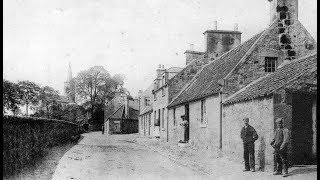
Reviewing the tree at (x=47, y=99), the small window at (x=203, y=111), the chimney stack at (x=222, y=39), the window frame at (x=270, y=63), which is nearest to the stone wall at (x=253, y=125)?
the window frame at (x=270, y=63)

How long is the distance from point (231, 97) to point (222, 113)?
0.89 meters

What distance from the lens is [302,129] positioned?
1249cm

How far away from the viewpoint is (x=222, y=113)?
16688 millimetres

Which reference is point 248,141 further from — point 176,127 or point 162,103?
point 162,103

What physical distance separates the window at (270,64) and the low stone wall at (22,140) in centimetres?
1108

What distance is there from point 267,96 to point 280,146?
209 centimetres

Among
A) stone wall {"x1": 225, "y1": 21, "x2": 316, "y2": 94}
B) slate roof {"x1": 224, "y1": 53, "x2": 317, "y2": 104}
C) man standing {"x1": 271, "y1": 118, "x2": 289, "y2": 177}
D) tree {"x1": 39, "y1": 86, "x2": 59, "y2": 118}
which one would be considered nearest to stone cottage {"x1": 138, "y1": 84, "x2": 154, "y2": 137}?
stone wall {"x1": 225, "y1": 21, "x2": 316, "y2": 94}

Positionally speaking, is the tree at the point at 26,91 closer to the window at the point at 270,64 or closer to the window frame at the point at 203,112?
the window frame at the point at 203,112

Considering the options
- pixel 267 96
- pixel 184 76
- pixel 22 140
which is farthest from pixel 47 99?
pixel 267 96

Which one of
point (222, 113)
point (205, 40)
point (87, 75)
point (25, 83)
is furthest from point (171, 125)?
point (25, 83)

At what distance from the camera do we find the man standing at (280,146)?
10.4m

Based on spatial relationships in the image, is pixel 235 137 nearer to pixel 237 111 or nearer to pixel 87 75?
pixel 237 111

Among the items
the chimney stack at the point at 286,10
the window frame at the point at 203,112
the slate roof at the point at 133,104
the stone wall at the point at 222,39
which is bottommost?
the window frame at the point at 203,112

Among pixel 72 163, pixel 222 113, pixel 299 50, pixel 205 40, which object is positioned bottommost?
pixel 72 163
